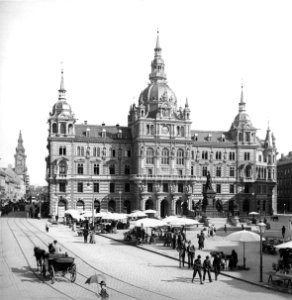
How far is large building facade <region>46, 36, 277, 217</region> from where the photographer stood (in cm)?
8400

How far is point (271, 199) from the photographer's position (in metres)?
→ 96.2

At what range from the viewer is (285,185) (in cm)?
12219

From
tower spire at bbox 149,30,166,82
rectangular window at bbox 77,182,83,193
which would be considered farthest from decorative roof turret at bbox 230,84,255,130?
rectangular window at bbox 77,182,83,193

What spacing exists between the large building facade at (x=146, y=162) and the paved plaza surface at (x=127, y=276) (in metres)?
42.9

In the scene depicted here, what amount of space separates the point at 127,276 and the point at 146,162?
2321 inches

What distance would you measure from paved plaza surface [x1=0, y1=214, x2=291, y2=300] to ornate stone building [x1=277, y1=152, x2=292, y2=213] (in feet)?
264

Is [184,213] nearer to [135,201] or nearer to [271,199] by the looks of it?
[135,201]

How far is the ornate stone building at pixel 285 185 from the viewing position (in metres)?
118

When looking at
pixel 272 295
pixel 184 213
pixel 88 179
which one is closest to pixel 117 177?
pixel 88 179

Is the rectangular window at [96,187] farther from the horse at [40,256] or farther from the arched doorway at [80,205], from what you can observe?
the horse at [40,256]

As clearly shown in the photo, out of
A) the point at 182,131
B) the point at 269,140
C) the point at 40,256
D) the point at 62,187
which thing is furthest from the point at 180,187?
the point at 40,256

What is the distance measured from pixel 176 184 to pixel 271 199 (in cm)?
2180

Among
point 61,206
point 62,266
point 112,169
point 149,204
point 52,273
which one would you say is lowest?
point 52,273

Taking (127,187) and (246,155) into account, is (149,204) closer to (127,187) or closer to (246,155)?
(127,187)
